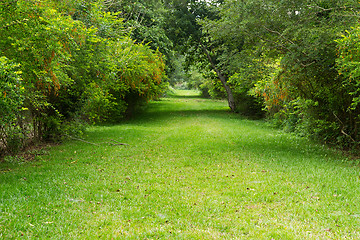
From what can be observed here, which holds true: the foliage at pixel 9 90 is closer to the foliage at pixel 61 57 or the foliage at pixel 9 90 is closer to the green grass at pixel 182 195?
the foliage at pixel 61 57

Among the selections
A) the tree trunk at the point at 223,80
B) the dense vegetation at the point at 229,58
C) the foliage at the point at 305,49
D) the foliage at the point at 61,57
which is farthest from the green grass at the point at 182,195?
the tree trunk at the point at 223,80

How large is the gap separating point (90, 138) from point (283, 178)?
8770mm

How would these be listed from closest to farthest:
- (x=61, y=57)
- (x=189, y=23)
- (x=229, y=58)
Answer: (x=61, y=57), (x=229, y=58), (x=189, y=23)

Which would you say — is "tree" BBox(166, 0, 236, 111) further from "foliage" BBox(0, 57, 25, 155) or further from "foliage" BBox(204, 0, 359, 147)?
"foliage" BBox(0, 57, 25, 155)

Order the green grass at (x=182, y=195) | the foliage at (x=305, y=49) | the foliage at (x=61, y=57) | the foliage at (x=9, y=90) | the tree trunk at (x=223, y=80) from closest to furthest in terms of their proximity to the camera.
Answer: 1. the green grass at (x=182, y=195)
2. the foliage at (x=9, y=90)
3. the foliage at (x=61, y=57)
4. the foliage at (x=305, y=49)
5. the tree trunk at (x=223, y=80)

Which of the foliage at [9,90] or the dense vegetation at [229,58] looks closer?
the foliage at [9,90]

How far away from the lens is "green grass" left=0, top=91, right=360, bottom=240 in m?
4.27

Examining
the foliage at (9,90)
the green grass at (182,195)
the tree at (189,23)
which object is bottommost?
the green grass at (182,195)

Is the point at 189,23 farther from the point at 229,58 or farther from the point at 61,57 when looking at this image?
the point at 61,57

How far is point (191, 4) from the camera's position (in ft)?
79.6

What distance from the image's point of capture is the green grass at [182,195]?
4273 millimetres

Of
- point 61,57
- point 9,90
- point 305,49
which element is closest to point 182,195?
point 9,90

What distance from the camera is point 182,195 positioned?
5.87 meters

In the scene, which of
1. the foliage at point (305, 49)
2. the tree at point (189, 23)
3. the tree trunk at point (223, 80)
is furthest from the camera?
the tree trunk at point (223, 80)
